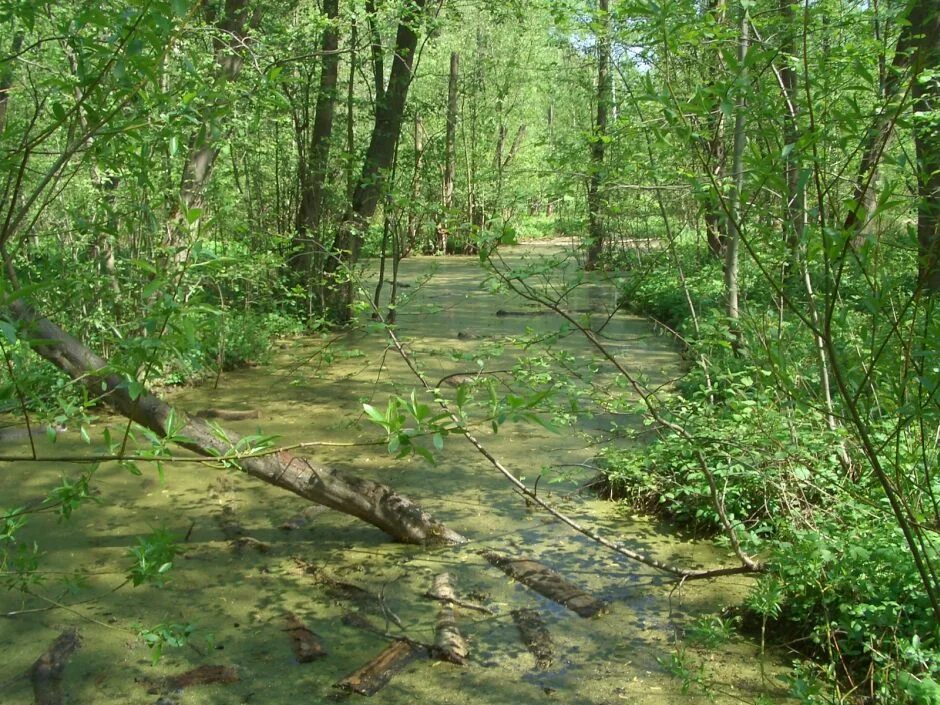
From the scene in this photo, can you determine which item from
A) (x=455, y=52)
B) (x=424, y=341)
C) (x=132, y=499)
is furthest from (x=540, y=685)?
(x=455, y=52)

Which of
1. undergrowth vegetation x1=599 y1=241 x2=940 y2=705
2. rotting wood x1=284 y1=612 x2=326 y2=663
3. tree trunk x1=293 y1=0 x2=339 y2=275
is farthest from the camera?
tree trunk x1=293 y1=0 x2=339 y2=275

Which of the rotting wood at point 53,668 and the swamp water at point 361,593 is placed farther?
the swamp water at point 361,593

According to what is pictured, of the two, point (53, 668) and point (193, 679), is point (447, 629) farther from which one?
point (53, 668)

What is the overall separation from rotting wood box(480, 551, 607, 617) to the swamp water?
0.06 metres

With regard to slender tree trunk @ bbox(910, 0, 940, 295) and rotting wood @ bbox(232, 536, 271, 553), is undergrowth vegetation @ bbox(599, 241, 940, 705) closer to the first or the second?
slender tree trunk @ bbox(910, 0, 940, 295)

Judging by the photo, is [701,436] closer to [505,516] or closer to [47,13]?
[505,516]

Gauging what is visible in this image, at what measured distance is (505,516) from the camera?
538 centimetres

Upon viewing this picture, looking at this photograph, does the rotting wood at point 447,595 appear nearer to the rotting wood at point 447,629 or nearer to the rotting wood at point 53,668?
the rotting wood at point 447,629

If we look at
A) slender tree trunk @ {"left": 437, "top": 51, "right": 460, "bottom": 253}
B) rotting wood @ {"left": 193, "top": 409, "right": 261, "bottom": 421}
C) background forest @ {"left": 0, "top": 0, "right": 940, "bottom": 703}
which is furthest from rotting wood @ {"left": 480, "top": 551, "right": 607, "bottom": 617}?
slender tree trunk @ {"left": 437, "top": 51, "right": 460, "bottom": 253}

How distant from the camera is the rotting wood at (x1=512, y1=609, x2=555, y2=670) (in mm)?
3803

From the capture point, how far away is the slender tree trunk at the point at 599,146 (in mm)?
4633

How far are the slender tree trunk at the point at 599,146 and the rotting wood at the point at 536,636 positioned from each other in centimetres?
182

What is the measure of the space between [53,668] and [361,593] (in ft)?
4.62

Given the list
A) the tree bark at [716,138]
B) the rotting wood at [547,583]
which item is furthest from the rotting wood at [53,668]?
the tree bark at [716,138]
